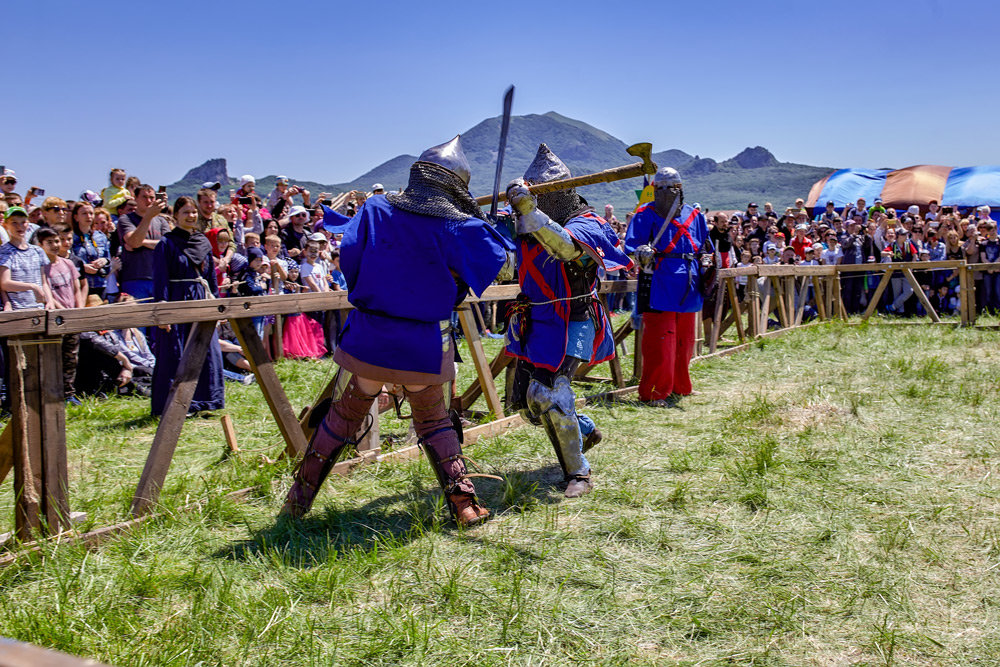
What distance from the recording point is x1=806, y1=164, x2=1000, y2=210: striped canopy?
1739cm

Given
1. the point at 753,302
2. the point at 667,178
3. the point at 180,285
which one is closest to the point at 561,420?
the point at 667,178

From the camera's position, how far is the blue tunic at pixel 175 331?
5859 mm

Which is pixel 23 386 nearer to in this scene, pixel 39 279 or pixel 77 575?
pixel 77 575

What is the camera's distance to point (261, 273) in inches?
338

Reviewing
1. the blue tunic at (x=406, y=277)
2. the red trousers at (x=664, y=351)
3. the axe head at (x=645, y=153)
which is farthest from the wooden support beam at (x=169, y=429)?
the red trousers at (x=664, y=351)

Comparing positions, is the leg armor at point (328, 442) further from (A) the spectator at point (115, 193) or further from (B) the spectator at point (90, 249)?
(A) the spectator at point (115, 193)

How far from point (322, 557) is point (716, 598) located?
1.44 m

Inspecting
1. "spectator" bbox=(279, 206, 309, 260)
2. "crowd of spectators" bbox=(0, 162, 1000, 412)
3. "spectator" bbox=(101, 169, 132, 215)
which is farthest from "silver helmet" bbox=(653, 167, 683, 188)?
"spectator" bbox=(101, 169, 132, 215)

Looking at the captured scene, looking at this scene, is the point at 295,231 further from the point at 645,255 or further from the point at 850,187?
the point at 850,187

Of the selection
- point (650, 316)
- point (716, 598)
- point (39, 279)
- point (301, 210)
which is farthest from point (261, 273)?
point (716, 598)

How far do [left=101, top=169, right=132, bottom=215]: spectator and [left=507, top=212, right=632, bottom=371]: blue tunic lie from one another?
18.9ft

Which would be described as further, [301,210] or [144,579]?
[301,210]

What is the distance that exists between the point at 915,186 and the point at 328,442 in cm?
1779

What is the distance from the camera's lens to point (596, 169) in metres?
60.6
